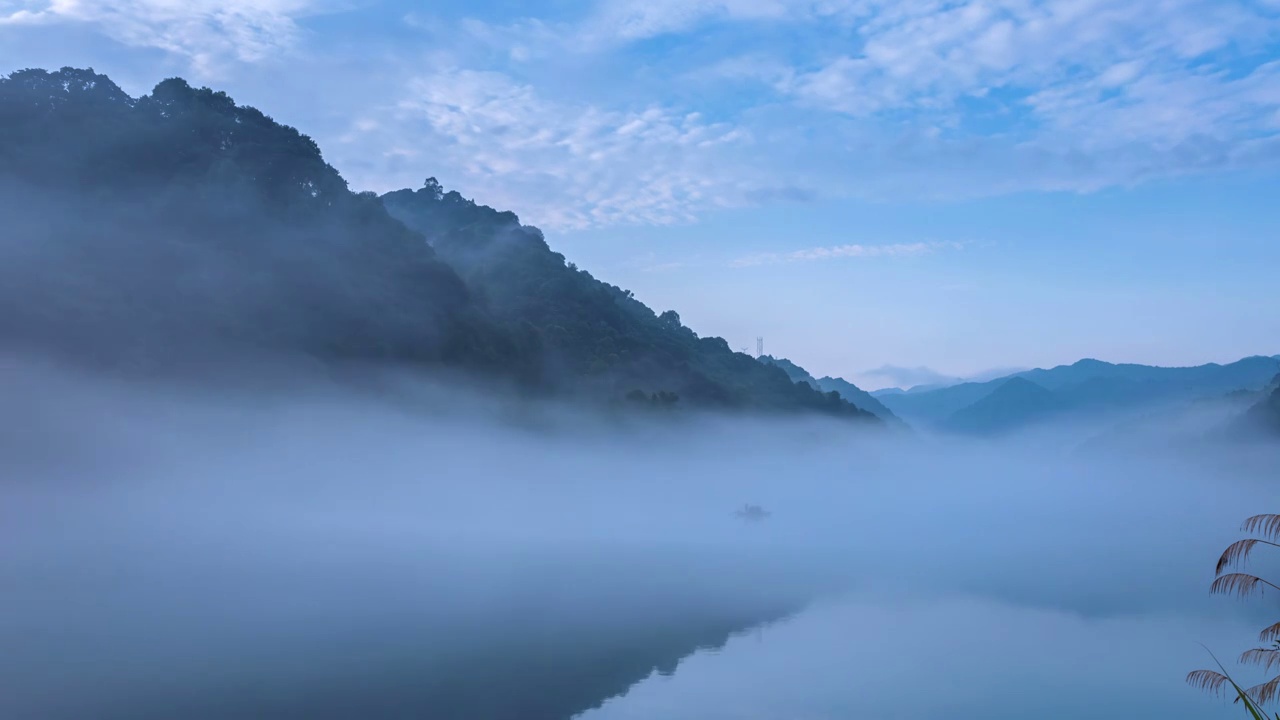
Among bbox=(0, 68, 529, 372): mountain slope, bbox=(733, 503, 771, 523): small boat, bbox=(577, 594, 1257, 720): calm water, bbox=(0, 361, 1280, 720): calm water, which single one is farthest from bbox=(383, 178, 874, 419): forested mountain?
bbox=(577, 594, 1257, 720): calm water

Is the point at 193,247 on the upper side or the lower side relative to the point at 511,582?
upper

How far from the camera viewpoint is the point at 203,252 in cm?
6900

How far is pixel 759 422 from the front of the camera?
413 ft

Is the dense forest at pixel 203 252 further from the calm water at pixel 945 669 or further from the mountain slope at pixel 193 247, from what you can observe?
the calm water at pixel 945 669

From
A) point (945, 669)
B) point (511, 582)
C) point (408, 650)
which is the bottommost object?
point (945, 669)

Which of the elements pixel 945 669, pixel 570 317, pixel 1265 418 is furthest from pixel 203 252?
pixel 1265 418

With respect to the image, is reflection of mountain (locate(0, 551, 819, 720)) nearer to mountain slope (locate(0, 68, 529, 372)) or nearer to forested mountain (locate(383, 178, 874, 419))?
mountain slope (locate(0, 68, 529, 372))

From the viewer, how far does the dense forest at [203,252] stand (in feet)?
195

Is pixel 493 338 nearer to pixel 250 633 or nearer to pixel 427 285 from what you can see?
pixel 427 285

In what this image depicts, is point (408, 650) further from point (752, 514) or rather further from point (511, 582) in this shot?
point (752, 514)

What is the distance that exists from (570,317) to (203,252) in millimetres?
41458

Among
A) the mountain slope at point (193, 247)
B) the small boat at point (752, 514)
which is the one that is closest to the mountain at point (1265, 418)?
the small boat at point (752, 514)

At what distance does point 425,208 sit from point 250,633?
9981 cm

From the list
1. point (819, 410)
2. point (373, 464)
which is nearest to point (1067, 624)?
point (373, 464)
